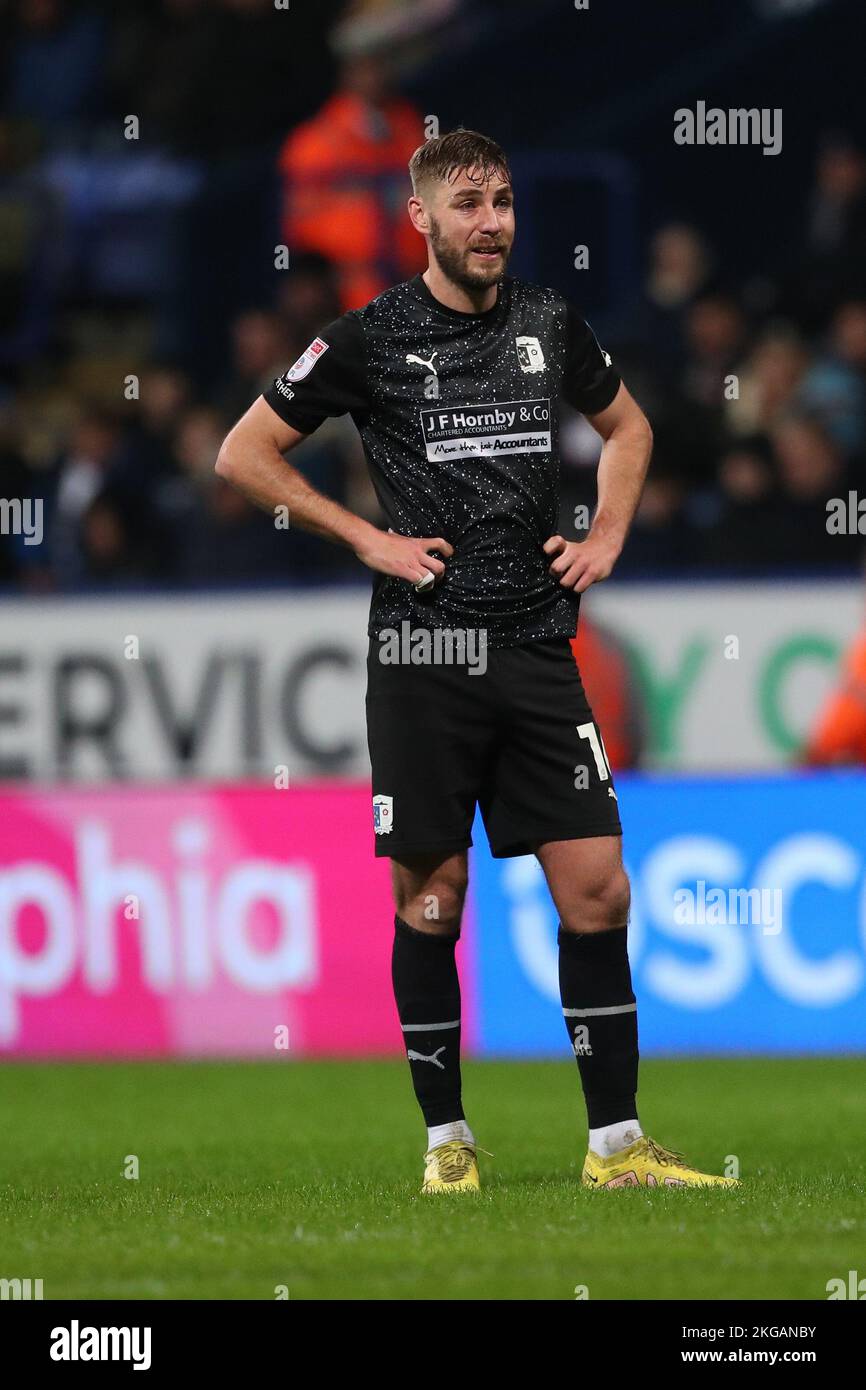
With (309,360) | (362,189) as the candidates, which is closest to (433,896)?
(309,360)

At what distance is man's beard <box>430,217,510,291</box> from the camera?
219 inches

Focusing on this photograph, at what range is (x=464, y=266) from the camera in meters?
5.58

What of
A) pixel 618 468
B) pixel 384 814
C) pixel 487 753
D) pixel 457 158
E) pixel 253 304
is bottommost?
pixel 384 814

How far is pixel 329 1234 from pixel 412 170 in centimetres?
248

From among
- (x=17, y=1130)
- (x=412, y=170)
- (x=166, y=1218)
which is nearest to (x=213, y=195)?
(x=17, y=1130)

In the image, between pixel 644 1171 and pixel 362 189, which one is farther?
pixel 362 189

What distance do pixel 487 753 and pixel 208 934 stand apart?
4.69 meters

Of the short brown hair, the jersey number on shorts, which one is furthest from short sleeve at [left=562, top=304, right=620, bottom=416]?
the jersey number on shorts

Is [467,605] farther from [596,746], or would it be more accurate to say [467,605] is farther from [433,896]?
[433,896]

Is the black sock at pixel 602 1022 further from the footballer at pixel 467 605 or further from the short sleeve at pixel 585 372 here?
the short sleeve at pixel 585 372

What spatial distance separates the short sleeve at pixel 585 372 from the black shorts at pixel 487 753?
2.21 feet

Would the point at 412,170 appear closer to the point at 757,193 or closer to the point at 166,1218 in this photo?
the point at 166,1218

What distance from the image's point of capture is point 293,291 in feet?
41.6

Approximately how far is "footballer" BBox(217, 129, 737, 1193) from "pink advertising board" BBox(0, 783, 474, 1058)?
4.37 metres
